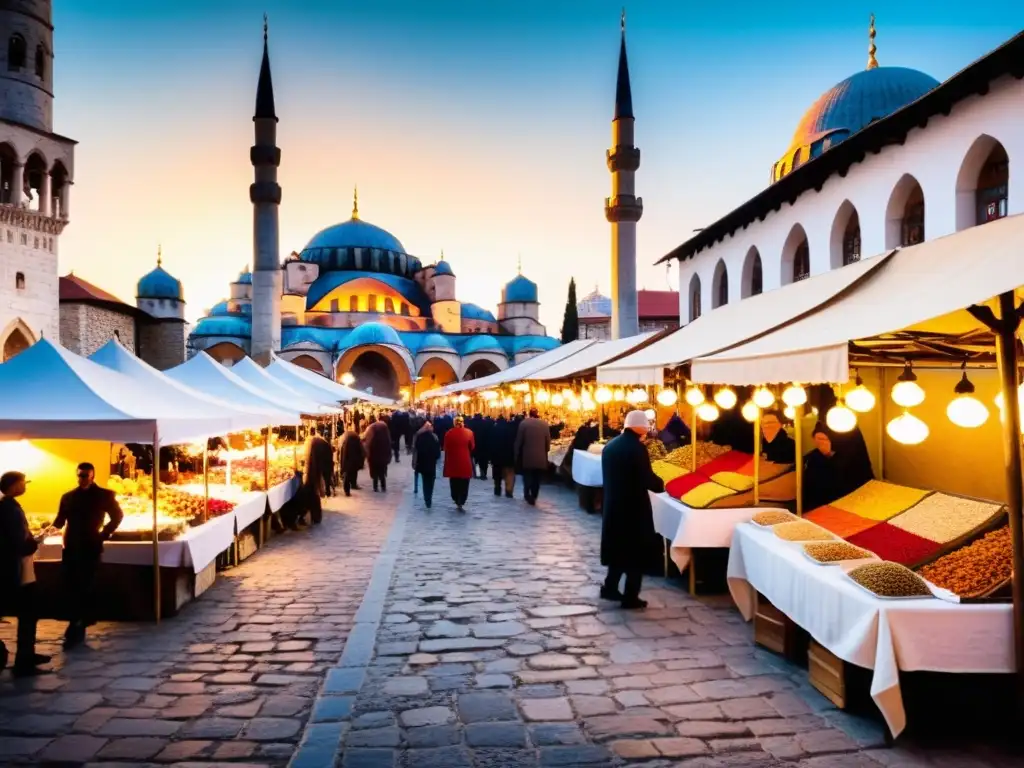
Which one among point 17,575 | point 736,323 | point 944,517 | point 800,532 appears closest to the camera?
point 17,575

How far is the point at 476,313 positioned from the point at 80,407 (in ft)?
175

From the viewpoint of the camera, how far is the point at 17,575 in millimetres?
4938

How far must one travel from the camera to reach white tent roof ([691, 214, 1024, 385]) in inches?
154

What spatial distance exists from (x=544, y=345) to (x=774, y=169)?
97.6 feet

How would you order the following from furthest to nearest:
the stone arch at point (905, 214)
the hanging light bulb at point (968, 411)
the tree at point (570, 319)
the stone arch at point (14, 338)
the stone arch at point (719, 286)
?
the tree at point (570, 319) → the stone arch at point (14, 338) → the stone arch at point (719, 286) → the stone arch at point (905, 214) → the hanging light bulb at point (968, 411)

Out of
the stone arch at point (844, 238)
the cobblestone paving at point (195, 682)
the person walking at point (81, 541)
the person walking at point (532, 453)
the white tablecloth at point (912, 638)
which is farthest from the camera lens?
the stone arch at point (844, 238)

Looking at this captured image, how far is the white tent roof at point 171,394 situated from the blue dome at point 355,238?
52120 millimetres

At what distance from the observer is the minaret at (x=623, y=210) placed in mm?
26141

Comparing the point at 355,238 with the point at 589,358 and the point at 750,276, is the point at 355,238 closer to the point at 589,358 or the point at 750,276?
the point at 750,276

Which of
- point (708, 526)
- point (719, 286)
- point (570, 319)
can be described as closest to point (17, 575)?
point (708, 526)

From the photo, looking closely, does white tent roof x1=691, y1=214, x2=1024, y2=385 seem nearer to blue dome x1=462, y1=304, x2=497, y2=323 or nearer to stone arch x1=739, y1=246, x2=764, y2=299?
stone arch x1=739, y1=246, x2=764, y2=299

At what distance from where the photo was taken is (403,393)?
158ft

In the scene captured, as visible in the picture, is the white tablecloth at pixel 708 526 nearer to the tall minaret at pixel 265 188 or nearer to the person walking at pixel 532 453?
the person walking at pixel 532 453

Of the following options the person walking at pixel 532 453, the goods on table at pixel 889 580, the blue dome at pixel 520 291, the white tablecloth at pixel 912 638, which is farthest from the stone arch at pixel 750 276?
the blue dome at pixel 520 291
